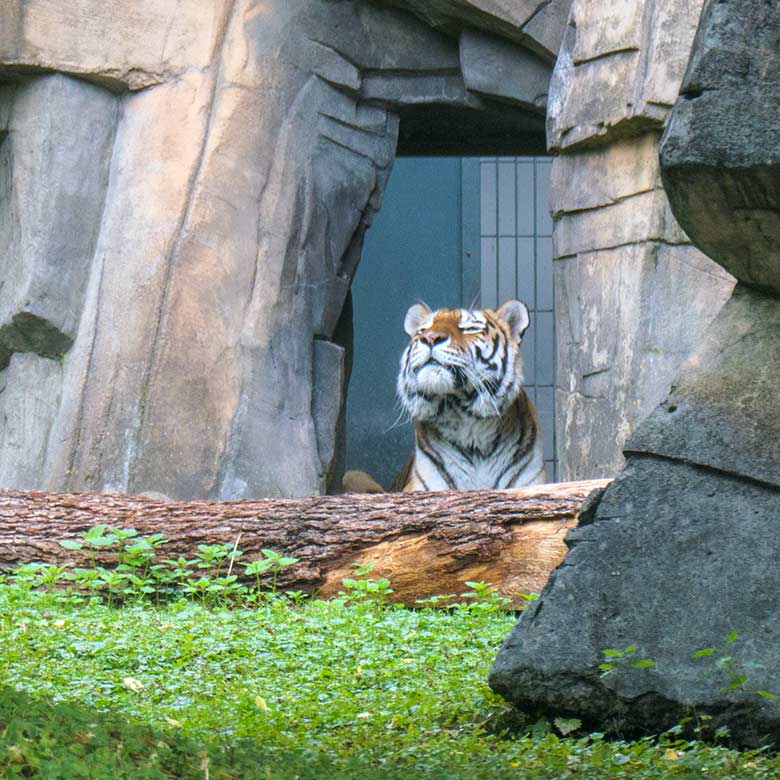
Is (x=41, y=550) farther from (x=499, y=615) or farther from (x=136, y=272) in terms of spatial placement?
(x=136, y=272)

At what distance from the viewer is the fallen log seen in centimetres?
549

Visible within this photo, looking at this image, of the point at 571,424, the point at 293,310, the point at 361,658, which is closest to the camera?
the point at 361,658

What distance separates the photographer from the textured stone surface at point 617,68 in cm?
748

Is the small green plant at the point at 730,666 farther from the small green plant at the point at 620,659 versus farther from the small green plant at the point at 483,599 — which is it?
the small green plant at the point at 483,599

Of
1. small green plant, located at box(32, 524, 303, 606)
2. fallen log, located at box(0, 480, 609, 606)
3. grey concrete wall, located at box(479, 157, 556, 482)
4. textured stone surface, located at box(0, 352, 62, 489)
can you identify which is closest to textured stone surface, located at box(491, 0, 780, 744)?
fallen log, located at box(0, 480, 609, 606)

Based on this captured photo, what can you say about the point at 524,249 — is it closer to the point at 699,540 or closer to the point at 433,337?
the point at 433,337

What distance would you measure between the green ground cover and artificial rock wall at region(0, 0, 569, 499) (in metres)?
2.63

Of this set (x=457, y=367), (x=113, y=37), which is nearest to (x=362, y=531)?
(x=457, y=367)

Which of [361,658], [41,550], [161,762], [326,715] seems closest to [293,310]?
[41,550]

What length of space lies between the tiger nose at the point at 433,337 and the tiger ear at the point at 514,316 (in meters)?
0.64

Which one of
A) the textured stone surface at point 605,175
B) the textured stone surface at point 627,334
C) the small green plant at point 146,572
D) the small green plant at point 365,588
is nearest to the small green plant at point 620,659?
the small green plant at point 365,588

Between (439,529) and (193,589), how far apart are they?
0.92m

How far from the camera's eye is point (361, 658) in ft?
14.4

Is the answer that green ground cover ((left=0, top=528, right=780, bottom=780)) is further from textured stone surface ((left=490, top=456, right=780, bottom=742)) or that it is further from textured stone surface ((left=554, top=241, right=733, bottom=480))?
textured stone surface ((left=554, top=241, right=733, bottom=480))
